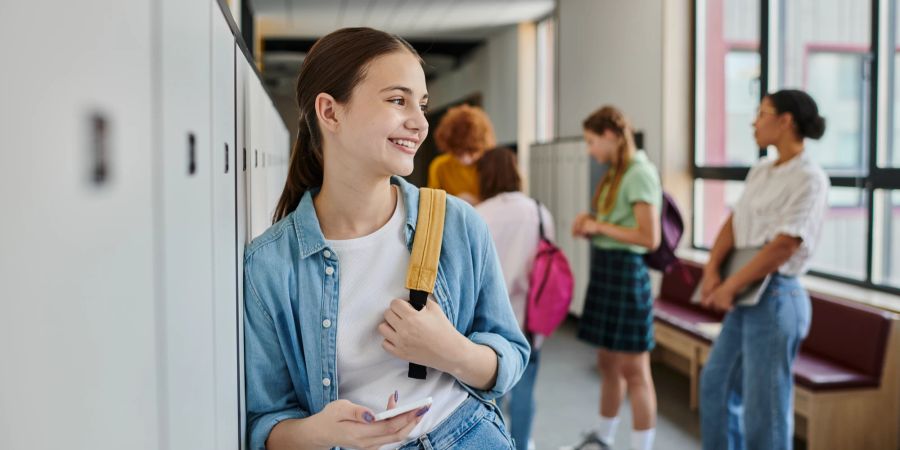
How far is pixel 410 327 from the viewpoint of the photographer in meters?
1.28

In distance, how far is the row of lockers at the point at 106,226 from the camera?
40 centimetres

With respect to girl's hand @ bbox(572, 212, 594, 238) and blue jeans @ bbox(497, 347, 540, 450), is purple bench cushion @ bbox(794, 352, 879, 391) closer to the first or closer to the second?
girl's hand @ bbox(572, 212, 594, 238)

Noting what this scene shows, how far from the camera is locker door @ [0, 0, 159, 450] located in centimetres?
39

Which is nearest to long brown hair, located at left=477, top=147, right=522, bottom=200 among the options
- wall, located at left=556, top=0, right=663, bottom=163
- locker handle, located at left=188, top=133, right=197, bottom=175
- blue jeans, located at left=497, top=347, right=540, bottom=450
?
blue jeans, located at left=497, top=347, right=540, bottom=450

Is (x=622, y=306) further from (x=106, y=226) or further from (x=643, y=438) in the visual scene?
(x=106, y=226)

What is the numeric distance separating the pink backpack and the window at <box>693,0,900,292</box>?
2.47m

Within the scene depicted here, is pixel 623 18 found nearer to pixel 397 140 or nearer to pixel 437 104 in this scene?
pixel 397 140

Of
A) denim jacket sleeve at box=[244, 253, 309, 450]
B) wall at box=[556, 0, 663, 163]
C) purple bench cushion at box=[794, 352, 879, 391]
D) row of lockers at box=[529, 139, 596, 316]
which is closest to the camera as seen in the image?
denim jacket sleeve at box=[244, 253, 309, 450]

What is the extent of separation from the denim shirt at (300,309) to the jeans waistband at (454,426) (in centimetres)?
4

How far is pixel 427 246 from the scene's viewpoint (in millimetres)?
1342

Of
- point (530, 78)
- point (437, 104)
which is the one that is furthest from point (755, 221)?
point (437, 104)

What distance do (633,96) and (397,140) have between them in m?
6.55

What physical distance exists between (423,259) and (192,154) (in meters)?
0.58

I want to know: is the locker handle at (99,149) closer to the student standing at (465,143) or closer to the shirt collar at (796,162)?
the shirt collar at (796,162)
